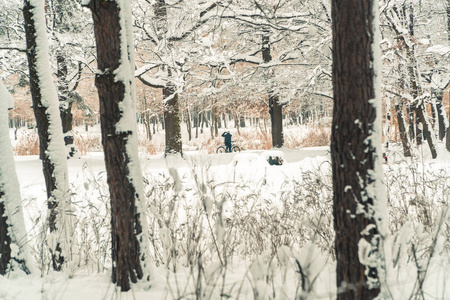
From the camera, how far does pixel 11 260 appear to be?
2.79 metres

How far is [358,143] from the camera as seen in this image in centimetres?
175

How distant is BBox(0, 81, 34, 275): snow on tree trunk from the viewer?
110 inches

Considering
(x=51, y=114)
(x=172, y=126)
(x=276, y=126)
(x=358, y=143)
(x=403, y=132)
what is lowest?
(x=403, y=132)

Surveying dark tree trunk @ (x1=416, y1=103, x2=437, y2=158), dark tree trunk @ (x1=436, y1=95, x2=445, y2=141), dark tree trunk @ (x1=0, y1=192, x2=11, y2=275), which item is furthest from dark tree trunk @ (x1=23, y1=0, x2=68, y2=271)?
dark tree trunk @ (x1=436, y1=95, x2=445, y2=141)

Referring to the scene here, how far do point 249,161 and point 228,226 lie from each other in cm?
640

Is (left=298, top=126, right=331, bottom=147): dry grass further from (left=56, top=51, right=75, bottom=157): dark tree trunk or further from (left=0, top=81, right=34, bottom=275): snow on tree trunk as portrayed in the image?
(left=0, top=81, right=34, bottom=275): snow on tree trunk

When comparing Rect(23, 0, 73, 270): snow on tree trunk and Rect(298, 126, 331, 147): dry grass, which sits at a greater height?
Rect(23, 0, 73, 270): snow on tree trunk

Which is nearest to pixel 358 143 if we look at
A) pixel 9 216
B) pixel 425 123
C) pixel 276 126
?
pixel 9 216

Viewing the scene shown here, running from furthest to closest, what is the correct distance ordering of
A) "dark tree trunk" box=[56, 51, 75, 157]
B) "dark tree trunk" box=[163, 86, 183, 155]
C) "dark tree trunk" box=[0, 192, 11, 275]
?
"dark tree trunk" box=[56, 51, 75, 157] → "dark tree trunk" box=[163, 86, 183, 155] → "dark tree trunk" box=[0, 192, 11, 275]

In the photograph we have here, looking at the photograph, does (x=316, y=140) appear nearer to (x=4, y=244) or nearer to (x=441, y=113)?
(x=441, y=113)

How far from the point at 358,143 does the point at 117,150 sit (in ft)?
5.36

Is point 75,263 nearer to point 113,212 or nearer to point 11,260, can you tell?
point 11,260

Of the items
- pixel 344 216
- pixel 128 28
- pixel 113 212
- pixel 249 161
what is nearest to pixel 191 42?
pixel 249 161

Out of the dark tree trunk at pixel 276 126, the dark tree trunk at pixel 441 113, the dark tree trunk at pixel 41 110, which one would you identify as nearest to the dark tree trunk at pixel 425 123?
the dark tree trunk at pixel 441 113
